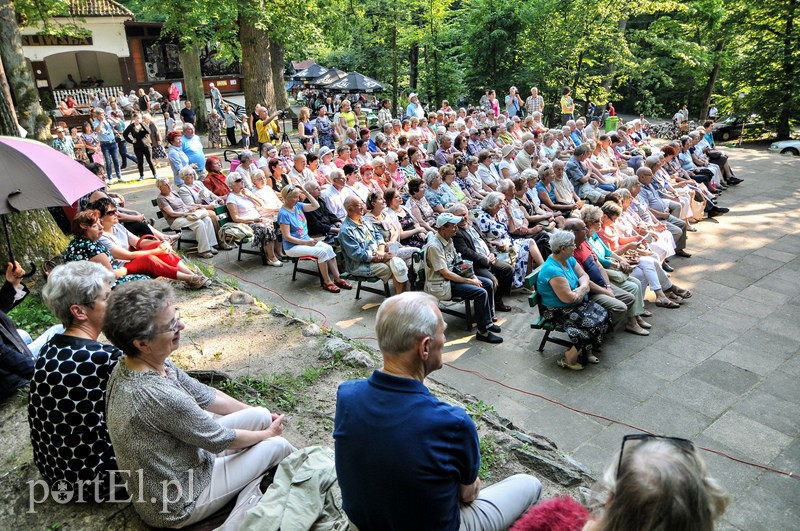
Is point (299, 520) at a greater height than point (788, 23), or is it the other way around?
point (788, 23)

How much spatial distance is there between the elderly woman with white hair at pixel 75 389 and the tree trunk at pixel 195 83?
55.9 ft

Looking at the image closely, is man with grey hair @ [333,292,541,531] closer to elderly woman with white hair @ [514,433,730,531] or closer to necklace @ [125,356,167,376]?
elderly woman with white hair @ [514,433,730,531]

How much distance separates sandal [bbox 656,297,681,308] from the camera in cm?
638

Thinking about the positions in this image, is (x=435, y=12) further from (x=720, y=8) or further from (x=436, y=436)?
(x=436, y=436)

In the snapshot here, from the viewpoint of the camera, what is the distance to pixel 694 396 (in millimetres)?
4594

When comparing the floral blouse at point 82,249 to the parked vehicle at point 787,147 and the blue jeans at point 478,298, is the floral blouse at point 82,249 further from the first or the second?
the parked vehicle at point 787,147

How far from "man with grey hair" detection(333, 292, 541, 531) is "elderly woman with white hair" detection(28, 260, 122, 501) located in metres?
1.24

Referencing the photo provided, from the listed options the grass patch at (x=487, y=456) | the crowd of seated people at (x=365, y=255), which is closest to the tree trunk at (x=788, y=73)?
the crowd of seated people at (x=365, y=255)

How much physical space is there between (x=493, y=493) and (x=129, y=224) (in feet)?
18.6

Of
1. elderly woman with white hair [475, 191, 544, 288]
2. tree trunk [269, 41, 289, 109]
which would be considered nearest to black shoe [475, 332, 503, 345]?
elderly woman with white hair [475, 191, 544, 288]

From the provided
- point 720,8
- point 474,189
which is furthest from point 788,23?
point 474,189

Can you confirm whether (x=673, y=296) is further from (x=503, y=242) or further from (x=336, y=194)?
(x=336, y=194)

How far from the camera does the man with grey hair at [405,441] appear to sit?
6.15ft

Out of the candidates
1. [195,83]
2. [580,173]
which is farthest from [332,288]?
[195,83]
